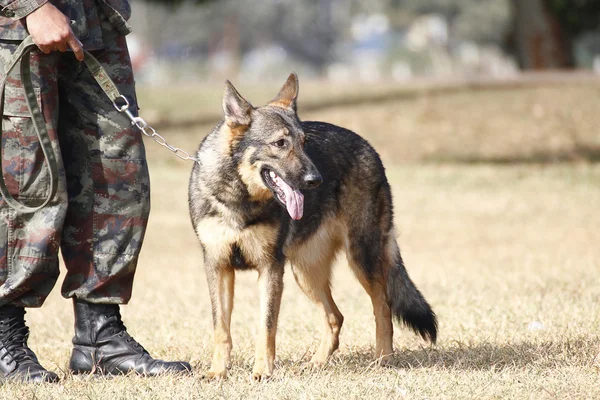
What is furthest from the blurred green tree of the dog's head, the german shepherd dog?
the dog's head

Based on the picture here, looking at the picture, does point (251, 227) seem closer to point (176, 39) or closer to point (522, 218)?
point (522, 218)

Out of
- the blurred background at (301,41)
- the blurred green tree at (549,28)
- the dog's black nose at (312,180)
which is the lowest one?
the dog's black nose at (312,180)

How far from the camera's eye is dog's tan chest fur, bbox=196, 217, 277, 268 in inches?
190

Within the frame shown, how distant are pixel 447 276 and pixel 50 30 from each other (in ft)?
18.4

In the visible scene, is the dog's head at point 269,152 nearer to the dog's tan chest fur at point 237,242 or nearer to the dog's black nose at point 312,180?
the dog's black nose at point 312,180

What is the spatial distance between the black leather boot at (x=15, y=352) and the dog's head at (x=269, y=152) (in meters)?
1.35

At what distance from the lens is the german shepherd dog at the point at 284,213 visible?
483 cm

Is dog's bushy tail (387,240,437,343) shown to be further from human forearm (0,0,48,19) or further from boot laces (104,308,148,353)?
human forearm (0,0,48,19)

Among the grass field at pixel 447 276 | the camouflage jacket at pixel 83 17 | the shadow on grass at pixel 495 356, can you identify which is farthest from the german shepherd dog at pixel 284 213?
the camouflage jacket at pixel 83 17

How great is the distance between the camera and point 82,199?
4.81m

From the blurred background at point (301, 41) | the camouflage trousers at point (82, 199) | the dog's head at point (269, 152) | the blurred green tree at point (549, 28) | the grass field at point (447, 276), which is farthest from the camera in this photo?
the blurred background at point (301, 41)

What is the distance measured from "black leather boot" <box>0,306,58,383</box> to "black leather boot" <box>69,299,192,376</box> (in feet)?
0.78

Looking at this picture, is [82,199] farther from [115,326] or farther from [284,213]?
[284,213]

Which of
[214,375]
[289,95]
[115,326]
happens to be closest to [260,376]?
[214,375]
